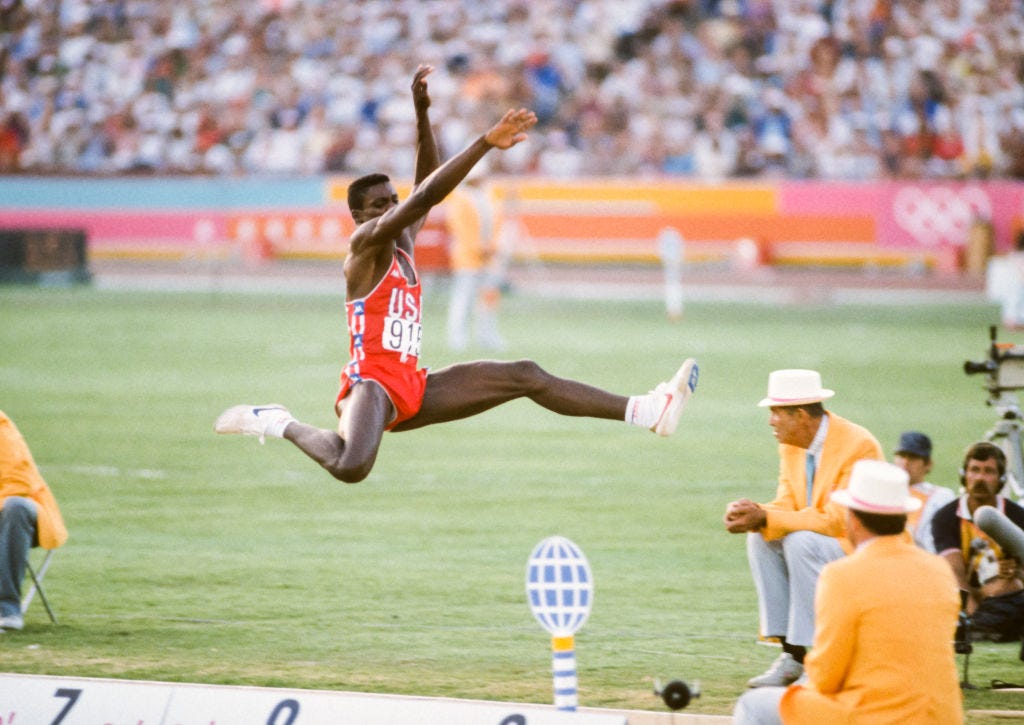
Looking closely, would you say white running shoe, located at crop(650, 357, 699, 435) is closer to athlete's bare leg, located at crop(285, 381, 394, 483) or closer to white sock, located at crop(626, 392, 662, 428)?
white sock, located at crop(626, 392, 662, 428)

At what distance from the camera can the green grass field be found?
24.9ft

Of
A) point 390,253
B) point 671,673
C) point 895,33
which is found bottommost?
point 671,673

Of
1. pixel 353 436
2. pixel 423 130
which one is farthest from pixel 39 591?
pixel 423 130

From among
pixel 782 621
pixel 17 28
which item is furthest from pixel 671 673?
pixel 17 28

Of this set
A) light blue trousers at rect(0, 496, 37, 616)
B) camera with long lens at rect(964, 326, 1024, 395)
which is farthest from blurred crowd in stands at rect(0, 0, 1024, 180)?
light blue trousers at rect(0, 496, 37, 616)

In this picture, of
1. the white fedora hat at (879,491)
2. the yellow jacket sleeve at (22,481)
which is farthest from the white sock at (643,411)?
the yellow jacket sleeve at (22,481)

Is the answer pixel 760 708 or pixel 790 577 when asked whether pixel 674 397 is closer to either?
pixel 790 577

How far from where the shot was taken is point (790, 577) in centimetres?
672

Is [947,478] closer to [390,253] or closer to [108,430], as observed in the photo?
[390,253]

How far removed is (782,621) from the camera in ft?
22.5

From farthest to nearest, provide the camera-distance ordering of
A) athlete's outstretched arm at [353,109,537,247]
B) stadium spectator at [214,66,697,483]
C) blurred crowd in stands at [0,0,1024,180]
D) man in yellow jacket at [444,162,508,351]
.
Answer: blurred crowd in stands at [0,0,1024,180] < man in yellow jacket at [444,162,508,351] < stadium spectator at [214,66,697,483] < athlete's outstretched arm at [353,109,537,247]

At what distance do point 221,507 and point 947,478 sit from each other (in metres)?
5.46

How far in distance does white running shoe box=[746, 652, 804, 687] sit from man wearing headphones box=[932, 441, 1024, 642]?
1175 mm

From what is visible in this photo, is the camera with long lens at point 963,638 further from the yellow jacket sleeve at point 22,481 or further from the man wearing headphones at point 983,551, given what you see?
the yellow jacket sleeve at point 22,481
